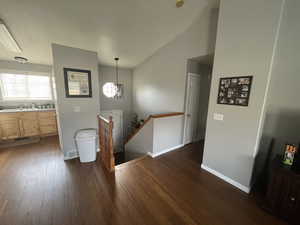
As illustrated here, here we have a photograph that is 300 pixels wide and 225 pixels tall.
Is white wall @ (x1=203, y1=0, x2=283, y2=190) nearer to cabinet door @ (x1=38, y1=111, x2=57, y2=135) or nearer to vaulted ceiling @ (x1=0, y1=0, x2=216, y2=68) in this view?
vaulted ceiling @ (x1=0, y1=0, x2=216, y2=68)

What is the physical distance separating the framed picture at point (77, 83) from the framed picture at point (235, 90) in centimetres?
290

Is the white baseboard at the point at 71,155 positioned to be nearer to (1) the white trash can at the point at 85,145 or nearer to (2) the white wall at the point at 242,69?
(1) the white trash can at the point at 85,145

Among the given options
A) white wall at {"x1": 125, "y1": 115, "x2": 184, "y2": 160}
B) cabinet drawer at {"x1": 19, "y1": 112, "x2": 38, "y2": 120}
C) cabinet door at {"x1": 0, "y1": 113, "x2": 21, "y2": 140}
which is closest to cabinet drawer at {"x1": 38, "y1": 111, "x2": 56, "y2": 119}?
cabinet drawer at {"x1": 19, "y1": 112, "x2": 38, "y2": 120}

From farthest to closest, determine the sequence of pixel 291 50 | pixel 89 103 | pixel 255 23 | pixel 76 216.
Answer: pixel 89 103 < pixel 291 50 < pixel 255 23 < pixel 76 216

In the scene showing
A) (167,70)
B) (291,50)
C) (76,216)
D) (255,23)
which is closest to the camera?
(76,216)

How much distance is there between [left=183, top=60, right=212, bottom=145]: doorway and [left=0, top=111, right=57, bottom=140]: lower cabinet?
4.36 m

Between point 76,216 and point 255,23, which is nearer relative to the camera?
point 76,216

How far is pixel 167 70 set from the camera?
361 cm

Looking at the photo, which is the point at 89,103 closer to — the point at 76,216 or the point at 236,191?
the point at 76,216

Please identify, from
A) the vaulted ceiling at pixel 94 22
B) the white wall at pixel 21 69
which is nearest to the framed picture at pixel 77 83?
the vaulted ceiling at pixel 94 22

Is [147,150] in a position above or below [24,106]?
below

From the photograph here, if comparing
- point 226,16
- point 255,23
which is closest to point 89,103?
point 226,16

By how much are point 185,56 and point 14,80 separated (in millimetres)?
5330

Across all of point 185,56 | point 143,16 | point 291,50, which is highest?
point 143,16
